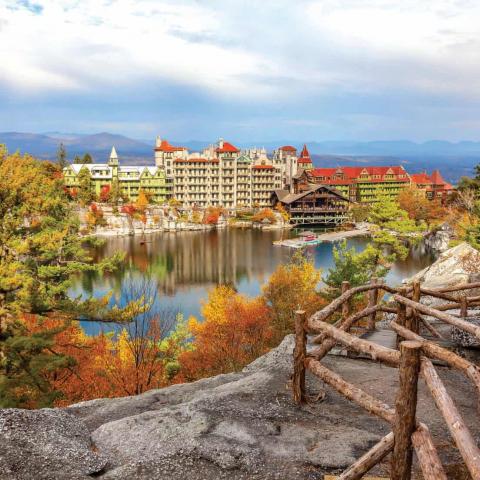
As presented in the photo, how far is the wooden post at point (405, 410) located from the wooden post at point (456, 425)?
7.7 inches

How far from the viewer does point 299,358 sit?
5.93 metres

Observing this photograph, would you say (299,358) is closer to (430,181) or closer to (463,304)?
(463,304)

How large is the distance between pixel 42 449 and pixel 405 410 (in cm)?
365

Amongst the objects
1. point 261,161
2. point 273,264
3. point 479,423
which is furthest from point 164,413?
point 261,161

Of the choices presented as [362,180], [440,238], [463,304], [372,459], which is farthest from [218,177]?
[372,459]

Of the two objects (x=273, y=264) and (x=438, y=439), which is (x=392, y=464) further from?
(x=273, y=264)

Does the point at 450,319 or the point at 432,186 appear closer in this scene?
the point at 450,319

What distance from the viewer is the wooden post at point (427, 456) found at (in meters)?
3.37

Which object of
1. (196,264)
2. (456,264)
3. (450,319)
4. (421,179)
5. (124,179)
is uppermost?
(421,179)

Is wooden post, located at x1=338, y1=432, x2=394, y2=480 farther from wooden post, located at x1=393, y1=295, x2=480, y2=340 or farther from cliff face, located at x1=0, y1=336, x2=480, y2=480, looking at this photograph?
wooden post, located at x1=393, y1=295, x2=480, y2=340

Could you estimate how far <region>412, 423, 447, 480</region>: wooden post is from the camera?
11.1 feet

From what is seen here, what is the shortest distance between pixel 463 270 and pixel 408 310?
19730 millimetres

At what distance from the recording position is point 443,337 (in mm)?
9336

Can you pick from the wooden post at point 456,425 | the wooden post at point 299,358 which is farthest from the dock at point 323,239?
the wooden post at point 456,425
